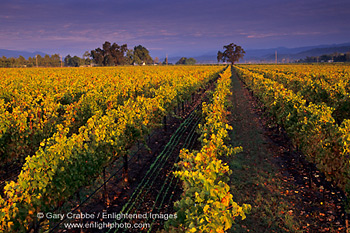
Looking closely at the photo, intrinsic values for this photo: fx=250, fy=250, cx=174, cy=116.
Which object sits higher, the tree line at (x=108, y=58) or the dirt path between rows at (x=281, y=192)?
the tree line at (x=108, y=58)

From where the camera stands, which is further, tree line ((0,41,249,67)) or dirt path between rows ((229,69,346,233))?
tree line ((0,41,249,67))

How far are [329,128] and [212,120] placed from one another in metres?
3.72

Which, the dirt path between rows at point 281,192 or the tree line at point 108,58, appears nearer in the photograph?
the dirt path between rows at point 281,192

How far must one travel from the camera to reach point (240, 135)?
14719mm

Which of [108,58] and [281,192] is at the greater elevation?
[108,58]

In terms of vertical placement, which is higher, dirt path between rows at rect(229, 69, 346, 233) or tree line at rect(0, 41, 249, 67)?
tree line at rect(0, 41, 249, 67)

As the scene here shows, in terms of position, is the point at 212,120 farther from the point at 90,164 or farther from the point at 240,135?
the point at 240,135

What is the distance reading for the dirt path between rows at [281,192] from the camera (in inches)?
272

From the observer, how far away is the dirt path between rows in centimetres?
690

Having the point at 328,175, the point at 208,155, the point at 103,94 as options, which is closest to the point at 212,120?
the point at 208,155

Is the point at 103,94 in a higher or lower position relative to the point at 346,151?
higher

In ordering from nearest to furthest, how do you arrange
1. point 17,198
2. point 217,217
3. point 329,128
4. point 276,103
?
point 217,217 → point 17,198 → point 329,128 → point 276,103

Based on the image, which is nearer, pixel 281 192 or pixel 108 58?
pixel 281 192

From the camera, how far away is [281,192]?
851 centimetres
